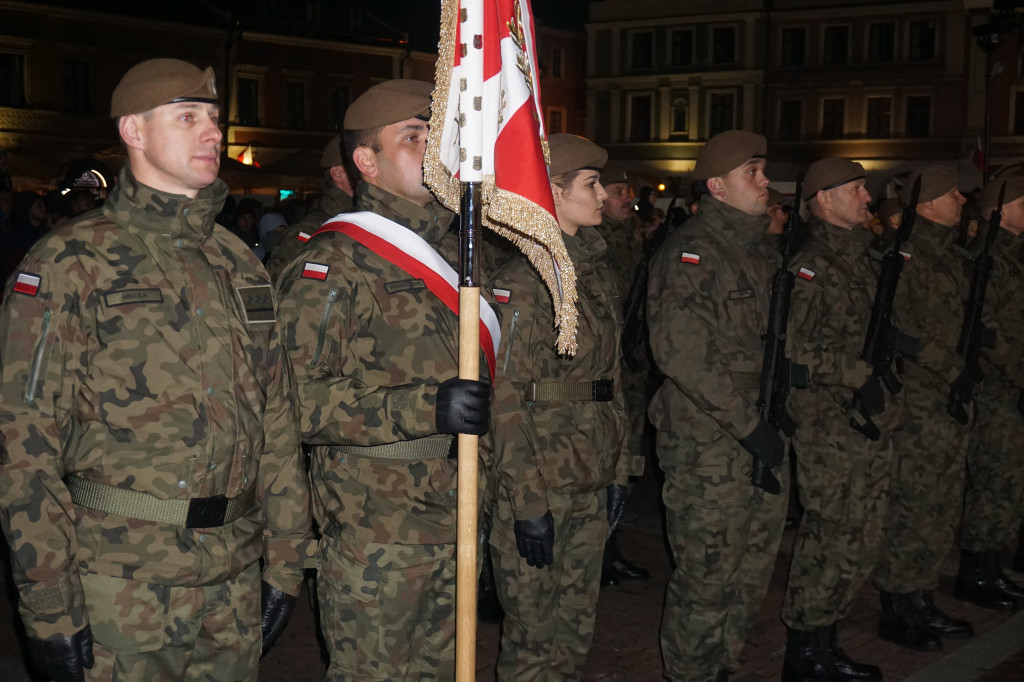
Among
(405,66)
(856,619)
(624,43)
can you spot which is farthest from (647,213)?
(624,43)

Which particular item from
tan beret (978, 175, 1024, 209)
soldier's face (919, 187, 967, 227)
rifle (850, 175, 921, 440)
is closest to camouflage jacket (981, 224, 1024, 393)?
tan beret (978, 175, 1024, 209)

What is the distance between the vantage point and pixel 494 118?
3.18m

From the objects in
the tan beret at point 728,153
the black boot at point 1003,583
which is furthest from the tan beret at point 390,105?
the black boot at point 1003,583

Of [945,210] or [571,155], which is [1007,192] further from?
[571,155]

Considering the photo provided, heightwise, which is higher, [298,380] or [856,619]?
[298,380]

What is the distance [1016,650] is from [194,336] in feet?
15.6

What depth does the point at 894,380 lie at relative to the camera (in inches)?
223

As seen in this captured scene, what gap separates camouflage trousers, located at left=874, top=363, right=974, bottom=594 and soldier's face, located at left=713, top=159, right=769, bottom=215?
5.58 ft

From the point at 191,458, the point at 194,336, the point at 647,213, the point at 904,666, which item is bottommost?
the point at 904,666

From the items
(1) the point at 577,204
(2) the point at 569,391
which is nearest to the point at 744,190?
(1) the point at 577,204

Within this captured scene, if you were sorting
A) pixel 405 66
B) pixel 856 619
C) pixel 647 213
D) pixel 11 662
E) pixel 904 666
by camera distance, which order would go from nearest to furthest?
pixel 11 662
pixel 904 666
pixel 856 619
pixel 647 213
pixel 405 66

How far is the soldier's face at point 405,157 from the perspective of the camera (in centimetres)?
374

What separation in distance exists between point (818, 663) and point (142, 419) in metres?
3.68

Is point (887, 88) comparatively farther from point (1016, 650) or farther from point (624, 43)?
point (1016, 650)
